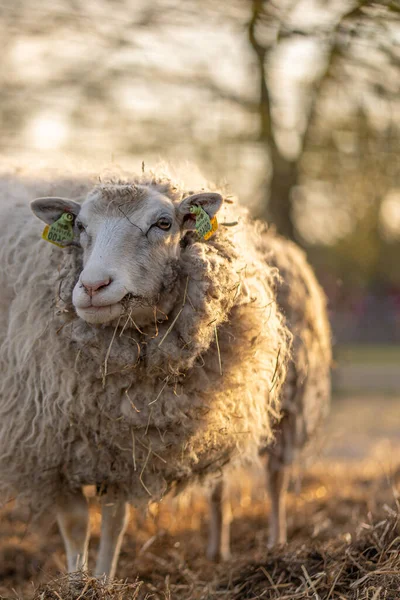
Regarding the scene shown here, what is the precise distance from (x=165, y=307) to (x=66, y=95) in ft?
16.5

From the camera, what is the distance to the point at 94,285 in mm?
2783

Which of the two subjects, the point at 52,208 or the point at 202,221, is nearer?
the point at 202,221

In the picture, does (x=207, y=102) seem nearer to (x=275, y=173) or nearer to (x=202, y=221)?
(x=275, y=173)

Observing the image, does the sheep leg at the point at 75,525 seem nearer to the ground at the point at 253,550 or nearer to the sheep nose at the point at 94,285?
the ground at the point at 253,550

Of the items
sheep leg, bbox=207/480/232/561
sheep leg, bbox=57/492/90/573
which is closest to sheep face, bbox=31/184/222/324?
sheep leg, bbox=57/492/90/573

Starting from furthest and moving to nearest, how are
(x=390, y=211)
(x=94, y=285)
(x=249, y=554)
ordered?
(x=390, y=211) < (x=249, y=554) < (x=94, y=285)

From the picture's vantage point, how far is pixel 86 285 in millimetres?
2795

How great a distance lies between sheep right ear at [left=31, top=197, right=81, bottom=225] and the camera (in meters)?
3.28

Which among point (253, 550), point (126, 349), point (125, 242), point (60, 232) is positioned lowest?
point (253, 550)

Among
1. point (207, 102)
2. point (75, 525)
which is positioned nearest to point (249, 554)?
point (75, 525)

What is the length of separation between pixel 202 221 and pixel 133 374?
75cm

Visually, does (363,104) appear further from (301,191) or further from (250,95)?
(301,191)

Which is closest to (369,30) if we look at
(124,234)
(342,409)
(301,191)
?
(124,234)

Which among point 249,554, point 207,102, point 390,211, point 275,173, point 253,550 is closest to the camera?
point 249,554
